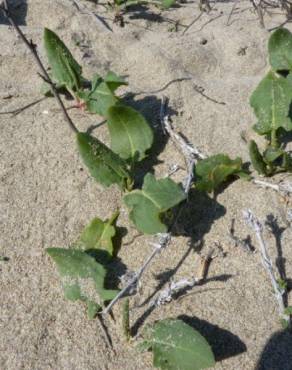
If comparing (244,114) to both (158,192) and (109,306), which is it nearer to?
(158,192)

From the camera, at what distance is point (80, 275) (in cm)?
174

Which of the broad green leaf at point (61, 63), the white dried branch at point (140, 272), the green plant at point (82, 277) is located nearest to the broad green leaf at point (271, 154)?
the white dried branch at point (140, 272)

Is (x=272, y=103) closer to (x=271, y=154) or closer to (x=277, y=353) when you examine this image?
(x=271, y=154)

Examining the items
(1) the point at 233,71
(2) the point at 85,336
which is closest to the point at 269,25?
(1) the point at 233,71

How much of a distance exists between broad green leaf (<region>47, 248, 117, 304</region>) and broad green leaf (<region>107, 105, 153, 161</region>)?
49 centimetres

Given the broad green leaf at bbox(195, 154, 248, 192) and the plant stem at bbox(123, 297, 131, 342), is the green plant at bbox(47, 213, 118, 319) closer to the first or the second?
the plant stem at bbox(123, 297, 131, 342)

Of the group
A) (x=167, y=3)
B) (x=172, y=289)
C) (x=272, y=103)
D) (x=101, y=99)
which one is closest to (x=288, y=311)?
(x=172, y=289)

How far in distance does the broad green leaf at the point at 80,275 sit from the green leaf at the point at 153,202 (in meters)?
0.20

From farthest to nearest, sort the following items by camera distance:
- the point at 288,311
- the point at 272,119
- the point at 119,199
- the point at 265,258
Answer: the point at 272,119 → the point at 119,199 → the point at 265,258 → the point at 288,311

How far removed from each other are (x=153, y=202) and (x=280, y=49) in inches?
38.0

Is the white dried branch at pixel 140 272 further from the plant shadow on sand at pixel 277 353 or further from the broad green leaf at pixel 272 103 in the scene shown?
the broad green leaf at pixel 272 103

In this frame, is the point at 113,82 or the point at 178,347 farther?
the point at 113,82

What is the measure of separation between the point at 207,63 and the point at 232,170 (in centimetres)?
74

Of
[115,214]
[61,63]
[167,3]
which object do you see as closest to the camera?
[115,214]
